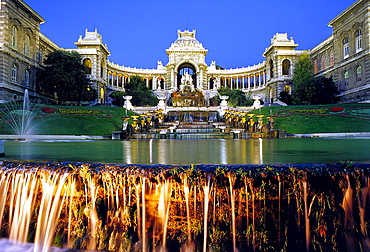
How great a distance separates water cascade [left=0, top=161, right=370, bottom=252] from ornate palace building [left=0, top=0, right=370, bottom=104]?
35616 mm

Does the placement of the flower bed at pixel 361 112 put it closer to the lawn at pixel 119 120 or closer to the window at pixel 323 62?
the lawn at pixel 119 120

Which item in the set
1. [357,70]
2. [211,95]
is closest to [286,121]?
[357,70]

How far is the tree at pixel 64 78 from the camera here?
39000mm

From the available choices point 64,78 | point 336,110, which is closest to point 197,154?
point 336,110

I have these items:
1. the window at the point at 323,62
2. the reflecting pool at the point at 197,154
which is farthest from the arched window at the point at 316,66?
the reflecting pool at the point at 197,154

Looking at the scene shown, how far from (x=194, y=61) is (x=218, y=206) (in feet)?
207

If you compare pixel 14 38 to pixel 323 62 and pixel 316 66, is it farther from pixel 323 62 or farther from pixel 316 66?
pixel 316 66

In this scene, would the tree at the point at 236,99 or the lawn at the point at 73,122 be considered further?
the tree at the point at 236,99

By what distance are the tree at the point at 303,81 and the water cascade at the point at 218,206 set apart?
39114 millimetres

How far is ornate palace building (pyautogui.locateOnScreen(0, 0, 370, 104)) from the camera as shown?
115ft

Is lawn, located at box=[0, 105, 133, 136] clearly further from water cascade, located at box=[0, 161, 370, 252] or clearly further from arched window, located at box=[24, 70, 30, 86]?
water cascade, located at box=[0, 161, 370, 252]

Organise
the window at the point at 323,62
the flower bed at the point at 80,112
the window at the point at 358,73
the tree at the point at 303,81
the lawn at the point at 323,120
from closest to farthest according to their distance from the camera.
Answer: the lawn at the point at 323,120
the flower bed at the point at 80,112
the window at the point at 358,73
the tree at the point at 303,81
the window at the point at 323,62

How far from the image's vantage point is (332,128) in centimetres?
2138

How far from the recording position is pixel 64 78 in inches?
1524
